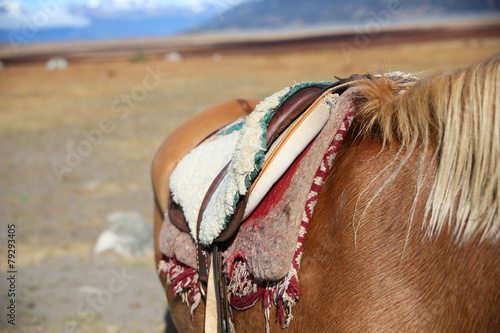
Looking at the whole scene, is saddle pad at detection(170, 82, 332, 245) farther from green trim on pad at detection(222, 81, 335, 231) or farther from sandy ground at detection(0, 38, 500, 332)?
sandy ground at detection(0, 38, 500, 332)

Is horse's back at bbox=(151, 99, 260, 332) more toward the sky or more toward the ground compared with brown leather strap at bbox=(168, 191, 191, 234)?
more toward the sky

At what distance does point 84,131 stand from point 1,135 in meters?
2.07

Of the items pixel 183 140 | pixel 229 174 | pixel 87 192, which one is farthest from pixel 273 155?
pixel 87 192

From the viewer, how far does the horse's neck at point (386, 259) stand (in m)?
0.89

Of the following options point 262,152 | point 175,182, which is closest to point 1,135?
point 175,182

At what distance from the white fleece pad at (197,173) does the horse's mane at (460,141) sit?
82 cm

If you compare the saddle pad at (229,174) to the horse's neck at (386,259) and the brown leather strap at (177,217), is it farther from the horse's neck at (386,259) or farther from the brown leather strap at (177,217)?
the horse's neck at (386,259)

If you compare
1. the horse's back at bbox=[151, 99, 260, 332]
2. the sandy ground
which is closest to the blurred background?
the sandy ground

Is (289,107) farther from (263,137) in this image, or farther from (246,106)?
(246,106)

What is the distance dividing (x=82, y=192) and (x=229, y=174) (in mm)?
5400

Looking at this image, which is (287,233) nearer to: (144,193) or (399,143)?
(399,143)

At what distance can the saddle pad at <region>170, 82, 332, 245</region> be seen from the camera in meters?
1.27

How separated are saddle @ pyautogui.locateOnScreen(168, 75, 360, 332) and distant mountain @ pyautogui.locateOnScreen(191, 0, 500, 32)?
106850 millimetres

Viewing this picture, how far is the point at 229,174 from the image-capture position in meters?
1.32
